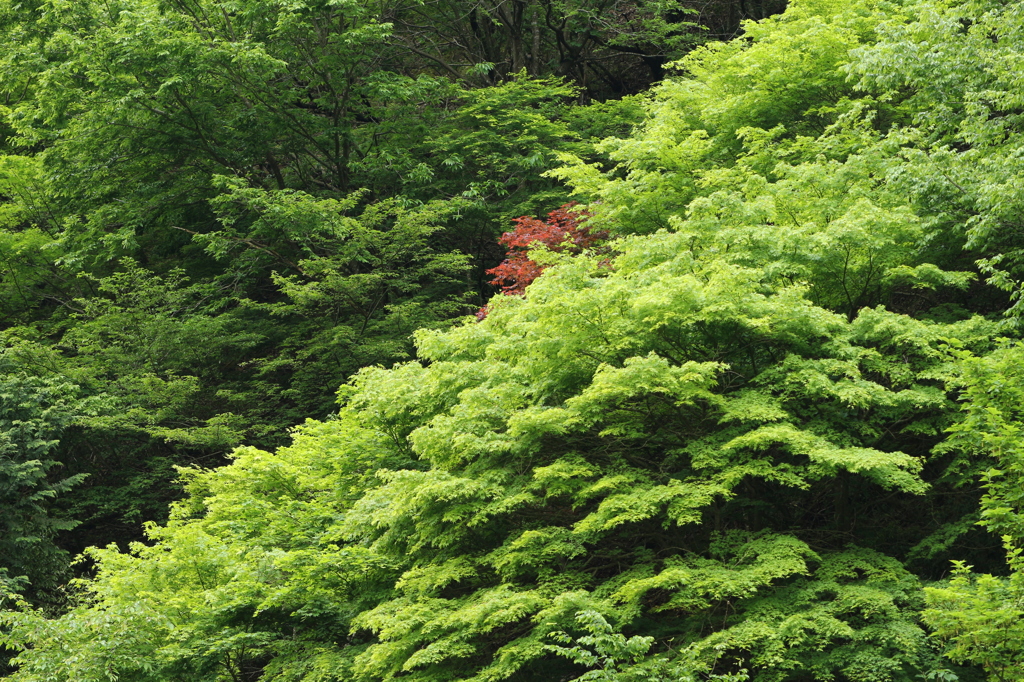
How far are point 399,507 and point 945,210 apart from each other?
639cm

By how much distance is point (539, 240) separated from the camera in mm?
13938

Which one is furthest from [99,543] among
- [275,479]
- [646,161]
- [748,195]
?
[748,195]

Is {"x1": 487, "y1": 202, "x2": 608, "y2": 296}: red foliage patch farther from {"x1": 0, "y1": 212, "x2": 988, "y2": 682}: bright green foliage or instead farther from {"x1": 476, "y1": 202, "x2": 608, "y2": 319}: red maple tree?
{"x1": 0, "y1": 212, "x2": 988, "y2": 682}: bright green foliage

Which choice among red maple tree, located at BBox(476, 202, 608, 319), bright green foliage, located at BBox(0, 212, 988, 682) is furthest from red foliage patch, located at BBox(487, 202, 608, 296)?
bright green foliage, located at BBox(0, 212, 988, 682)

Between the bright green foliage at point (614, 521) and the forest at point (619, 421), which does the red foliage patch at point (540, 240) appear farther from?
the bright green foliage at point (614, 521)

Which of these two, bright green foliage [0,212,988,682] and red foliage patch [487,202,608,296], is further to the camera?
red foliage patch [487,202,608,296]

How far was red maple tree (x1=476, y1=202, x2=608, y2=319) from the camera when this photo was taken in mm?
13656

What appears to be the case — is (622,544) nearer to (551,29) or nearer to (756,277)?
(756,277)

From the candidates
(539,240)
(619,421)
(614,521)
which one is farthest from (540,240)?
(614,521)

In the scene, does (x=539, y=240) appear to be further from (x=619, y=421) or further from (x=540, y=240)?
(x=619, y=421)

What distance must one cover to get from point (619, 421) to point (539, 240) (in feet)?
20.9

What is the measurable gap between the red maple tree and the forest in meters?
0.07

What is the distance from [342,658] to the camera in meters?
8.23

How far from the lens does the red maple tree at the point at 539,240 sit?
13656mm
